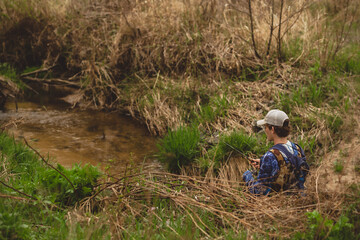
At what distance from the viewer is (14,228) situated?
8.44 ft

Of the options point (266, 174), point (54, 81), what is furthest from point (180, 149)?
point (54, 81)

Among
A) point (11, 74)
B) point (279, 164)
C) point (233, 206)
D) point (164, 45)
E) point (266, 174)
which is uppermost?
point (164, 45)

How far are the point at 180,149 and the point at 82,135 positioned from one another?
82.0 inches

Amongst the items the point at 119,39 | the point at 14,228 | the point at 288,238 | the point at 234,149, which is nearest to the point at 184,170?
the point at 234,149

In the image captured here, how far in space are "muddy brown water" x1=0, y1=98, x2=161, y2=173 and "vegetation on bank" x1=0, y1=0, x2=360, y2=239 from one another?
0.30 metres

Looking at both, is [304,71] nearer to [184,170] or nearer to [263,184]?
[184,170]

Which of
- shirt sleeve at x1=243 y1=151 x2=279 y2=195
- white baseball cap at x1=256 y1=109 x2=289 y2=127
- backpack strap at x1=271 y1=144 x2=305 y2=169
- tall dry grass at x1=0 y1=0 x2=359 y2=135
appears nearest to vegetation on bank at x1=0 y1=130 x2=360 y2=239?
shirt sleeve at x1=243 y1=151 x2=279 y2=195

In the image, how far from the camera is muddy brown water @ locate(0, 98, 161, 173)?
5.64m

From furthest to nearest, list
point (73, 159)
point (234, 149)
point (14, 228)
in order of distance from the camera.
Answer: point (73, 159) → point (234, 149) → point (14, 228)

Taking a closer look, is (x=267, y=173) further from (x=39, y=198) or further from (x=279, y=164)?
(x=39, y=198)

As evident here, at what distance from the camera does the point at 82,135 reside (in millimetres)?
6551

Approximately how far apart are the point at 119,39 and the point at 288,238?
6.10 meters

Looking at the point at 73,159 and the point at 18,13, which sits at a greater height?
the point at 18,13

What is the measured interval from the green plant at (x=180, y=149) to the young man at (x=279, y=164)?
1587 mm
